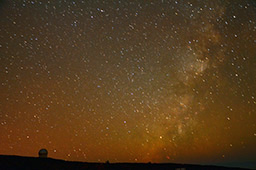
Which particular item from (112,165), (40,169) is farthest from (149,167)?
(40,169)

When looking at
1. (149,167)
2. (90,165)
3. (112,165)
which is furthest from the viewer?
(149,167)

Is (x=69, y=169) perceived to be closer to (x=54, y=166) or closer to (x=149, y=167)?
(x=54, y=166)

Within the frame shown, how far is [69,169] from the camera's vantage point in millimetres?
11148

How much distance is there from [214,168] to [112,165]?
708 centimetres

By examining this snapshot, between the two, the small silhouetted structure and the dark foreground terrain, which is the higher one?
the small silhouetted structure

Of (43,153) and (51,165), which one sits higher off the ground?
(43,153)

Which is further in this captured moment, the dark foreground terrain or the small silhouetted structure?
the small silhouetted structure

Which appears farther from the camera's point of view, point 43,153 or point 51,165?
point 43,153

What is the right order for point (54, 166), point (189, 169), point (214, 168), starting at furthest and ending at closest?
1. point (214, 168)
2. point (189, 169)
3. point (54, 166)

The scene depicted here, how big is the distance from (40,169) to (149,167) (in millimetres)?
5831

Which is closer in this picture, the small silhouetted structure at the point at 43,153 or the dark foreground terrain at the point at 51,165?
the dark foreground terrain at the point at 51,165

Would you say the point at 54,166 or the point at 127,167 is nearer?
the point at 54,166

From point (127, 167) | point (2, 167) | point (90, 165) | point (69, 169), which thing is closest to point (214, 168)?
point (127, 167)

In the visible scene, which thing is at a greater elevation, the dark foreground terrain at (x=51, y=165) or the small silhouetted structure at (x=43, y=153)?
the small silhouetted structure at (x=43, y=153)
